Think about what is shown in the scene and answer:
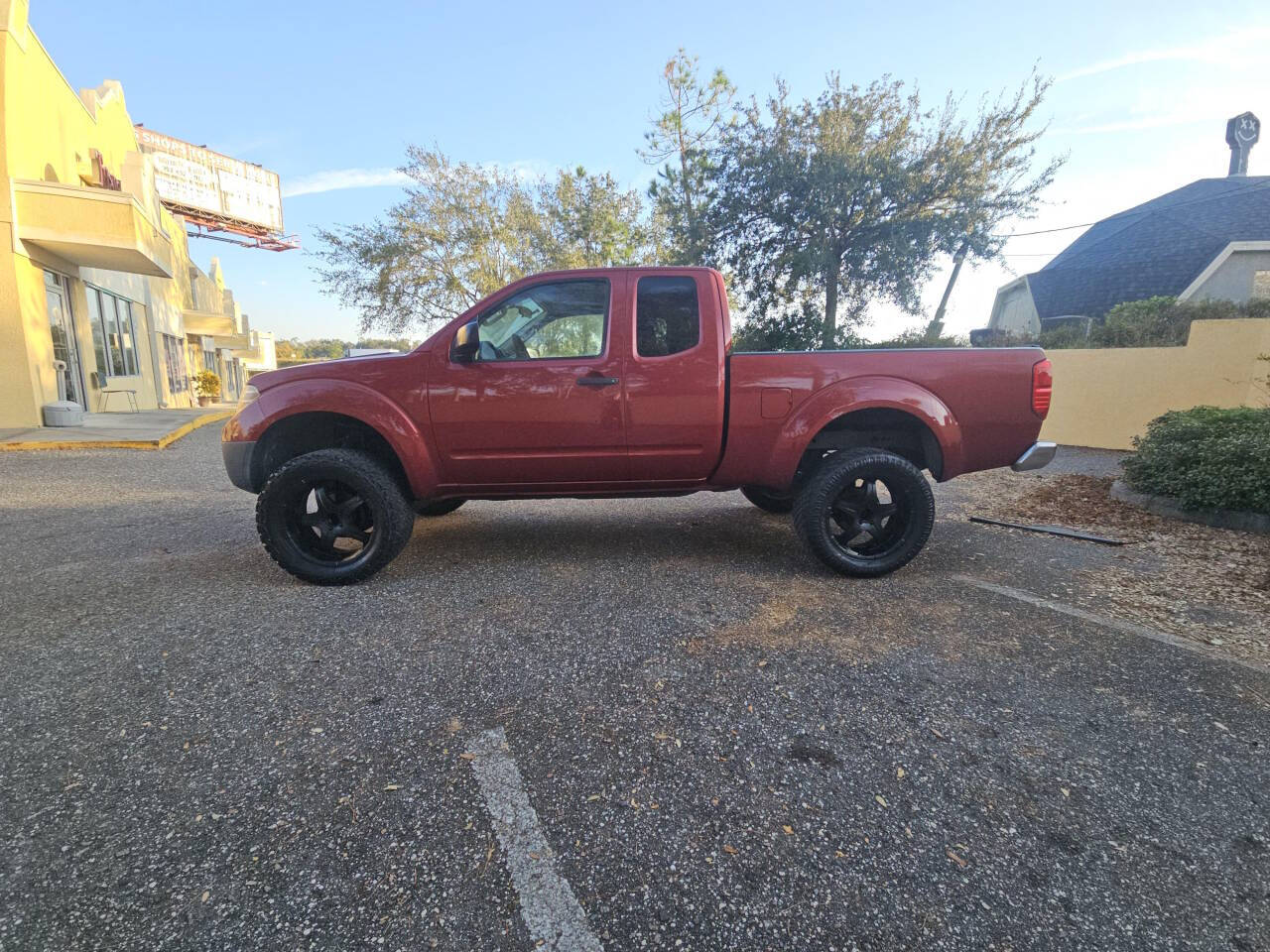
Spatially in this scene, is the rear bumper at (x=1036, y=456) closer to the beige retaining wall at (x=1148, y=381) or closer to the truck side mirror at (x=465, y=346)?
the truck side mirror at (x=465, y=346)

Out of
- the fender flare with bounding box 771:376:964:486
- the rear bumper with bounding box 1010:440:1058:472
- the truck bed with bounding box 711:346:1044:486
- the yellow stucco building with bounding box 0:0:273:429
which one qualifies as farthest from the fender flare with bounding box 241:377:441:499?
the yellow stucco building with bounding box 0:0:273:429

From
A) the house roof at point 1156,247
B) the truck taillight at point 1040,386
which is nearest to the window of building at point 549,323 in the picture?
the truck taillight at point 1040,386

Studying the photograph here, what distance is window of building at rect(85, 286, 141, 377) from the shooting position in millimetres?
13969

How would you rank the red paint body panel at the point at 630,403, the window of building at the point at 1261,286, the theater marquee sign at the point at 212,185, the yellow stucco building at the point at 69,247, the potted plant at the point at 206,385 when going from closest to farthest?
1. the red paint body panel at the point at 630,403
2. the yellow stucco building at the point at 69,247
3. the window of building at the point at 1261,286
4. the potted plant at the point at 206,385
5. the theater marquee sign at the point at 212,185

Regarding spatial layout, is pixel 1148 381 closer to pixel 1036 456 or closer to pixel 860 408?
pixel 1036 456

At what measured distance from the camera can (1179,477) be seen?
5141 mm

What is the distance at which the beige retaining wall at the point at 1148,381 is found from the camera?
26.8 feet

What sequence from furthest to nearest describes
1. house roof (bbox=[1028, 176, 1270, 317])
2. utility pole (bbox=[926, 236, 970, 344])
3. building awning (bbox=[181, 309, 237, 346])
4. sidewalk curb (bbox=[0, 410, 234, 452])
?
building awning (bbox=[181, 309, 237, 346]) → house roof (bbox=[1028, 176, 1270, 317]) → utility pole (bbox=[926, 236, 970, 344]) → sidewalk curb (bbox=[0, 410, 234, 452])

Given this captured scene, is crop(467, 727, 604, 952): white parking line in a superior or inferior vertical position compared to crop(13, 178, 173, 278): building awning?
inferior

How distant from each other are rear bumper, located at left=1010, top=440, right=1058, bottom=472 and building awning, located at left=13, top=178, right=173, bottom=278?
14988 mm

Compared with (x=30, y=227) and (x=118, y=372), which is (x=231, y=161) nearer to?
(x=118, y=372)

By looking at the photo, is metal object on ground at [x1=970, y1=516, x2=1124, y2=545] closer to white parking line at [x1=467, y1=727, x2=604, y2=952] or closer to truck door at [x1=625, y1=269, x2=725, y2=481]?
truck door at [x1=625, y1=269, x2=725, y2=481]

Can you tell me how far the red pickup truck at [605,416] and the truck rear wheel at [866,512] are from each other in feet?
0.04

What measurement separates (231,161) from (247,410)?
152 feet
